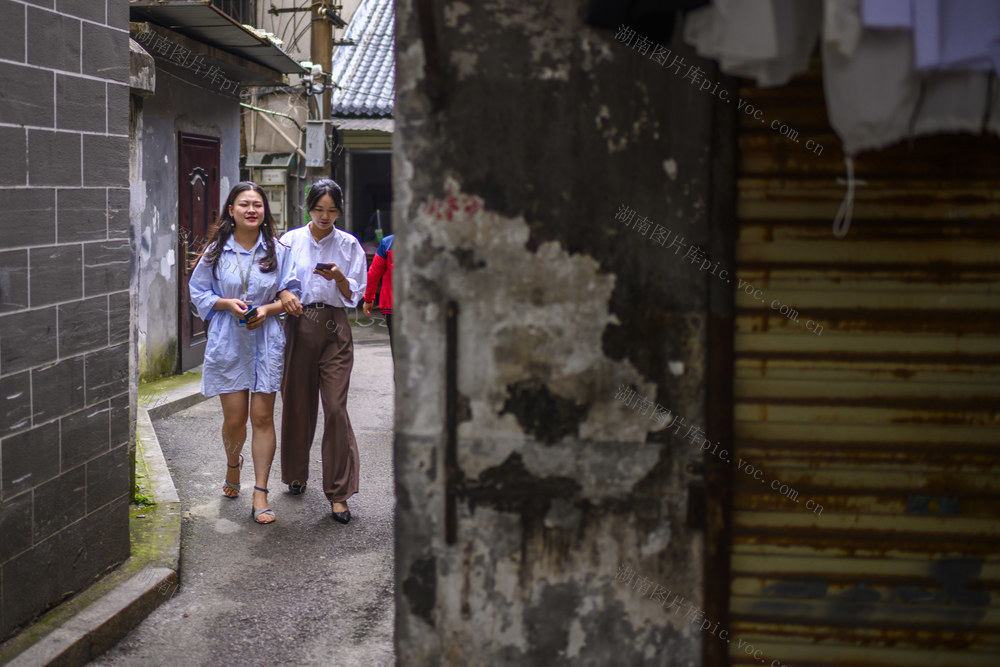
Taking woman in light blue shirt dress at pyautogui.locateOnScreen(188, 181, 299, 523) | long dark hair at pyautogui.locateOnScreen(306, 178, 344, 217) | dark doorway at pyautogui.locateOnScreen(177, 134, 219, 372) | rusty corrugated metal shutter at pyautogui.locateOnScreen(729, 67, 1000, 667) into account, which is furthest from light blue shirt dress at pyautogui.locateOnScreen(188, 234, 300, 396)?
dark doorway at pyautogui.locateOnScreen(177, 134, 219, 372)

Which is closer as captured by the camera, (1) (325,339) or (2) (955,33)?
(2) (955,33)

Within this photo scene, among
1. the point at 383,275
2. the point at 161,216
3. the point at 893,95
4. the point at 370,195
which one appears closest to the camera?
the point at 893,95

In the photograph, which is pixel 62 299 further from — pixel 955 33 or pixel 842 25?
pixel 955 33

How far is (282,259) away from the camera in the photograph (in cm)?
573

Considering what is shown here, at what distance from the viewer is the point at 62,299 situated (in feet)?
13.4

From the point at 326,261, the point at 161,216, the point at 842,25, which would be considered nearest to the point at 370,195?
the point at 161,216

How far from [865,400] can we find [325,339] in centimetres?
358

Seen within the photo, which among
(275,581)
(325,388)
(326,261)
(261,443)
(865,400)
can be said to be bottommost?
(275,581)

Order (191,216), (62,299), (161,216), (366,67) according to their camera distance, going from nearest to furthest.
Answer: (62,299) < (161,216) < (191,216) < (366,67)

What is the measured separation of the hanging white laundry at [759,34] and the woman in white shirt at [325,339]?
3.67 metres

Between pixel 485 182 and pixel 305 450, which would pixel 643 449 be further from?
pixel 305 450

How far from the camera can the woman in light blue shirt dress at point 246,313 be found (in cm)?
554

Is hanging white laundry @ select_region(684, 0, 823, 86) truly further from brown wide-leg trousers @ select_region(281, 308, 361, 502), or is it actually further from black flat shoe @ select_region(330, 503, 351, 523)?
black flat shoe @ select_region(330, 503, 351, 523)

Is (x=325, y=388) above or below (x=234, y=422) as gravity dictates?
above
